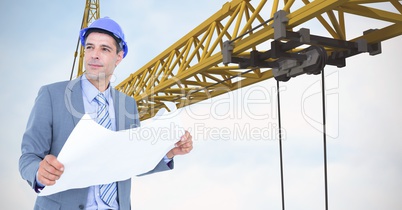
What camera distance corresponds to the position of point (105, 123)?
1875 millimetres

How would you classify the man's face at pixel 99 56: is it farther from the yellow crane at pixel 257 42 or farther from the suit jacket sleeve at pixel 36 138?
the yellow crane at pixel 257 42

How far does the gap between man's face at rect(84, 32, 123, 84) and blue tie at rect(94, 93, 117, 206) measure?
0.11 m

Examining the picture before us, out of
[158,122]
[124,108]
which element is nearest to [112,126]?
[124,108]

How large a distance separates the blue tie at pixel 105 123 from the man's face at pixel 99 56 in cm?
A: 11

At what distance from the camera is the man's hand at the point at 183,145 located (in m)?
1.97

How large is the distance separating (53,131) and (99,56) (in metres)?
0.43

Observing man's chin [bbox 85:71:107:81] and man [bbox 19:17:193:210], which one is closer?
man [bbox 19:17:193:210]

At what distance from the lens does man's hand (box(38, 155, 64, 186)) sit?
4.84 feet

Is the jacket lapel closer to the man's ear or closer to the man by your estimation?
the man

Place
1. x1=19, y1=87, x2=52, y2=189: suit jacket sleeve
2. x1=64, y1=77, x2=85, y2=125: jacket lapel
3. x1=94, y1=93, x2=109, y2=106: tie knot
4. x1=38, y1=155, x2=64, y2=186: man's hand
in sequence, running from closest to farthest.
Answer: x1=38, y1=155, x2=64, y2=186: man's hand
x1=19, y1=87, x2=52, y2=189: suit jacket sleeve
x1=64, y1=77, x2=85, y2=125: jacket lapel
x1=94, y1=93, x2=109, y2=106: tie knot

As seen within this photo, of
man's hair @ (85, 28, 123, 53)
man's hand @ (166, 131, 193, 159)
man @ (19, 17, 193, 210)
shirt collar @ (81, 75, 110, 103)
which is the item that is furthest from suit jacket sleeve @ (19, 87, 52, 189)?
man's hand @ (166, 131, 193, 159)

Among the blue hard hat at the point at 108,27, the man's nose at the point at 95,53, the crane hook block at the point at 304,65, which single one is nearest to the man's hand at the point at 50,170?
the man's nose at the point at 95,53

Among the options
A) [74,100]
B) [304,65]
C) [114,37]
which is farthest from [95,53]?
[304,65]

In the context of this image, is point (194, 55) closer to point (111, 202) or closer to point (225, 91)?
point (225, 91)
